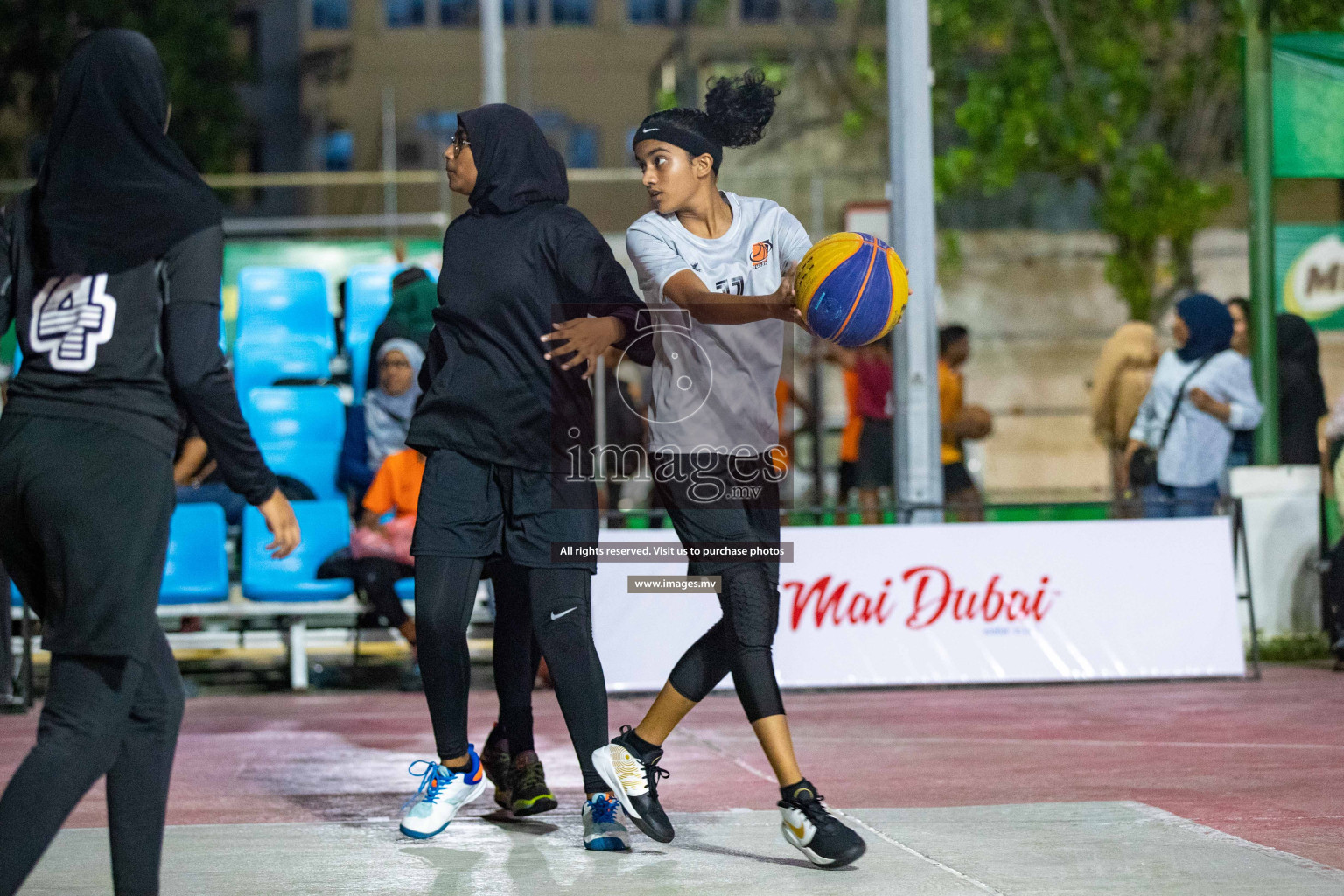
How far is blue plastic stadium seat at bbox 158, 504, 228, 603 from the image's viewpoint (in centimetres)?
961

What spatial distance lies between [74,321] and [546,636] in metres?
1.83

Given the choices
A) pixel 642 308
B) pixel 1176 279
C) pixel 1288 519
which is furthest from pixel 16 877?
pixel 1176 279

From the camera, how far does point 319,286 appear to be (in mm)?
11781

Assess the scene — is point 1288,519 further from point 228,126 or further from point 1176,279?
point 228,126

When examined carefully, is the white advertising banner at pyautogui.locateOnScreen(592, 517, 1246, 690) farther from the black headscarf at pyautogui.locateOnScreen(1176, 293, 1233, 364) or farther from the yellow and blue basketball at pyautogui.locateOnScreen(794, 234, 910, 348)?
the yellow and blue basketball at pyautogui.locateOnScreen(794, 234, 910, 348)

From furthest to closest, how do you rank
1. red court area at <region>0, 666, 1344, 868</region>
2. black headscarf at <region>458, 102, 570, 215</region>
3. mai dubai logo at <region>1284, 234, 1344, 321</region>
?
mai dubai logo at <region>1284, 234, 1344, 321</region>
red court area at <region>0, 666, 1344, 868</region>
black headscarf at <region>458, 102, 570, 215</region>

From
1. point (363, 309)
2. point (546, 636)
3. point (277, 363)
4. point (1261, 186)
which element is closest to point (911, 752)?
point (546, 636)

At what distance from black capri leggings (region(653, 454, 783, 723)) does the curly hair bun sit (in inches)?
39.6

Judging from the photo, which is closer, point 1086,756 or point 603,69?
point 1086,756

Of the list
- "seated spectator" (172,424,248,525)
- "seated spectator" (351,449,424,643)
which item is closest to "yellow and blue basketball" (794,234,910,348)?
"seated spectator" (351,449,424,643)

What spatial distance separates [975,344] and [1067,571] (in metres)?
16.0

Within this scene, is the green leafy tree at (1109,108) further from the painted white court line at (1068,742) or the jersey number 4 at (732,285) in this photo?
the jersey number 4 at (732,285)

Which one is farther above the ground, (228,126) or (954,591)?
(228,126)

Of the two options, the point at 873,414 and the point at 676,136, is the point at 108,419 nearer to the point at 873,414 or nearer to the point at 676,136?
the point at 676,136
